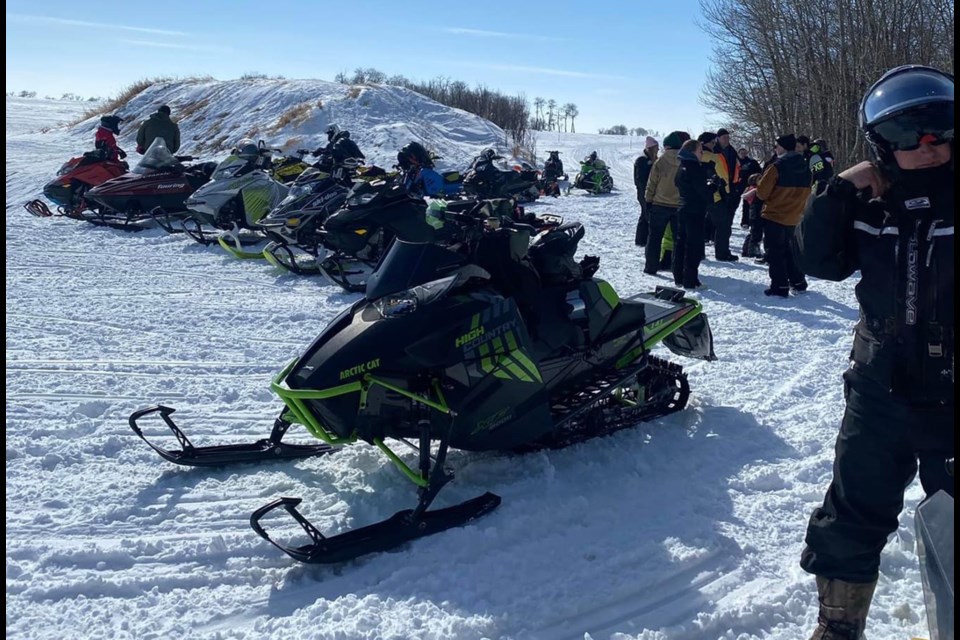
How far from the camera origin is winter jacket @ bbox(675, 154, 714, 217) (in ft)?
25.0

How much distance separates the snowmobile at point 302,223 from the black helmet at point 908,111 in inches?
262

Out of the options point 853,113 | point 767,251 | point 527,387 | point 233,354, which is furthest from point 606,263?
point 853,113

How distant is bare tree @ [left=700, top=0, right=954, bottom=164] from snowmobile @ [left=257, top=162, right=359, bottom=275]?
14.0 metres

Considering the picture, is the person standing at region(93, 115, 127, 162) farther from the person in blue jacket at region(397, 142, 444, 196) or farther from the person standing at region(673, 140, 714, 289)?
the person standing at region(673, 140, 714, 289)

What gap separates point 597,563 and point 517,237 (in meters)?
1.60

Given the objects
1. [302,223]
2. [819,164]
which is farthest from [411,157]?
[819,164]

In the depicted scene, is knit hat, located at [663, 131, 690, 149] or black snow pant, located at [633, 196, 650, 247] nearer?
knit hat, located at [663, 131, 690, 149]

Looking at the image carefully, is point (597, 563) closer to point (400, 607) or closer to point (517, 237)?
point (400, 607)

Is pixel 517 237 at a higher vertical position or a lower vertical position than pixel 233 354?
higher

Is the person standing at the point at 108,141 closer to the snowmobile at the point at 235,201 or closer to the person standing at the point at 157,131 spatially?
the person standing at the point at 157,131

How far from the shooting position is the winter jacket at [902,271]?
2.08 meters

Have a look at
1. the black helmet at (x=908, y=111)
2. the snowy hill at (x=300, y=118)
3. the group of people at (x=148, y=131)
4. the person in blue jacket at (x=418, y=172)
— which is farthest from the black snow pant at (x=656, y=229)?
the snowy hill at (x=300, y=118)

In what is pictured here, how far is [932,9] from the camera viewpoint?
57.2 ft

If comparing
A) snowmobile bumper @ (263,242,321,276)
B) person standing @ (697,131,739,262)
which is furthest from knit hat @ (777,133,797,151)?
snowmobile bumper @ (263,242,321,276)
